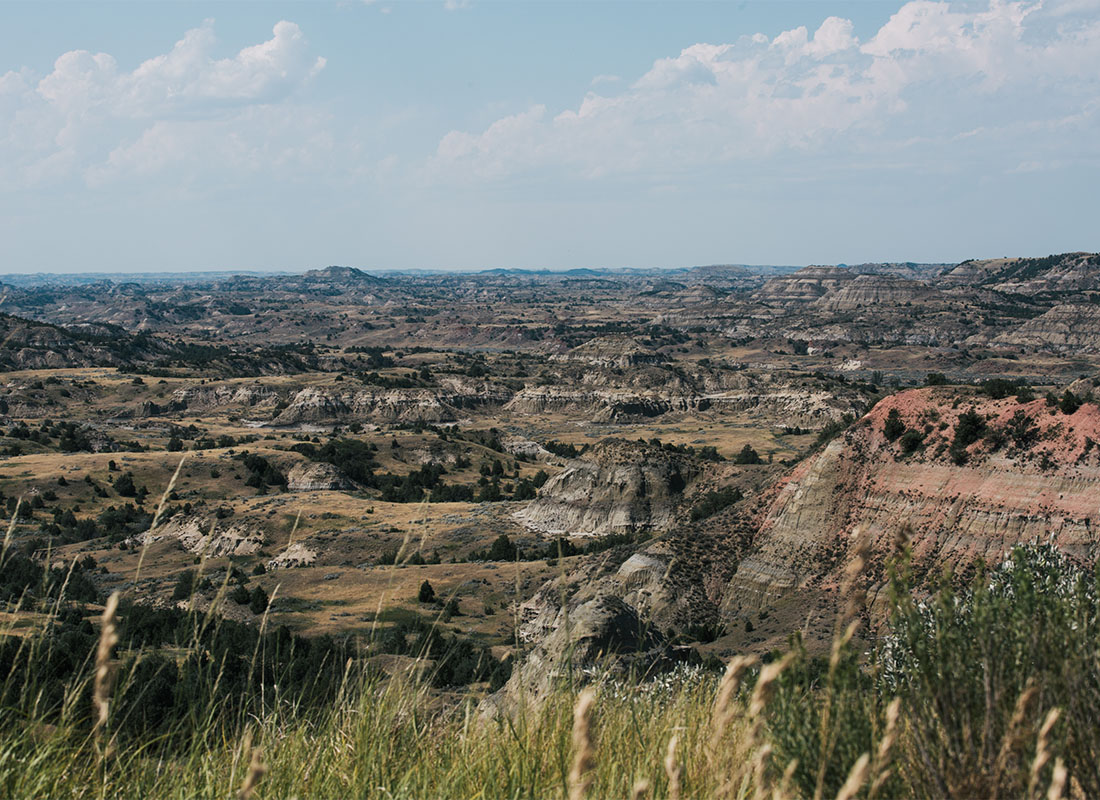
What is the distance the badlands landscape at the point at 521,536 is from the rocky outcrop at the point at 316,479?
334 mm

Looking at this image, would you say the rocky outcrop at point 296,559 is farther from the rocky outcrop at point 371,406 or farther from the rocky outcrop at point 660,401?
the rocky outcrop at point 660,401

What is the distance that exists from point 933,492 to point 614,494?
37.0 metres

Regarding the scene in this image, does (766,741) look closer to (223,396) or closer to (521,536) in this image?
(521,536)

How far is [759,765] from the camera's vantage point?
3236 millimetres

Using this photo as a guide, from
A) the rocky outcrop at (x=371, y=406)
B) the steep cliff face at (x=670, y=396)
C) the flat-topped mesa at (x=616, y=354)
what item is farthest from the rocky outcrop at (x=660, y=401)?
the flat-topped mesa at (x=616, y=354)

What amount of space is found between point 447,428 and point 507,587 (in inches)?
3064

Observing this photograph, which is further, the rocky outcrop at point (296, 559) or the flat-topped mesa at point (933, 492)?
the rocky outcrop at point (296, 559)

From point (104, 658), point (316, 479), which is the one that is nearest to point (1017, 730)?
point (104, 658)

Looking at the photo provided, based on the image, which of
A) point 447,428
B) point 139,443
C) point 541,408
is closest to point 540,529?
point 447,428

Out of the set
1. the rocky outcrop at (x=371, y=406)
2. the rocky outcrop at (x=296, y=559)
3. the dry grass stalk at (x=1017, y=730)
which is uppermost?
the dry grass stalk at (x=1017, y=730)

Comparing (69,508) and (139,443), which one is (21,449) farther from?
(69,508)

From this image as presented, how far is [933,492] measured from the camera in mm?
44438

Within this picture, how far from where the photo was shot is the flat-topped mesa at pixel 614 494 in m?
76.1

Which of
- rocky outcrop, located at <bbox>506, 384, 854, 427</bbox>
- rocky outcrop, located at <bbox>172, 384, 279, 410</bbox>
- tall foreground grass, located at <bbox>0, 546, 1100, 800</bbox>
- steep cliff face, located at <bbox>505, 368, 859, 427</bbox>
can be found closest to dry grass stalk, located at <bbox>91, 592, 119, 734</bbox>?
tall foreground grass, located at <bbox>0, 546, 1100, 800</bbox>
